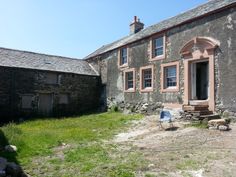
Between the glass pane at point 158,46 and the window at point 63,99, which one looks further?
the window at point 63,99

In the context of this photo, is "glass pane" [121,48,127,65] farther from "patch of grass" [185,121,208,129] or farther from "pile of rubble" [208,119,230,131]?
"pile of rubble" [208,119,230,131]

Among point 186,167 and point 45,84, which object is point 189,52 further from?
point 45,84

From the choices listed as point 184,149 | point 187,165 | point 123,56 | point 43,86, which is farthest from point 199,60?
point 43,86

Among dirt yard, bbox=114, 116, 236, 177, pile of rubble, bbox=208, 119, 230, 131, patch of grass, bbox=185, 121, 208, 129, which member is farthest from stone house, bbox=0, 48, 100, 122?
pile of rubble, bbox=208, 119, 230, 131

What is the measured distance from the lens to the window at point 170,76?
52.5 ft

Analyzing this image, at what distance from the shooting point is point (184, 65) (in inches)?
605

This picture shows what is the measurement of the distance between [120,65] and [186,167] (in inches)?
582

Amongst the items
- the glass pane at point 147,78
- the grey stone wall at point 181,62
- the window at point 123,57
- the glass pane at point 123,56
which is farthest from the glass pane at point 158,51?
the glass pane at point 123,56

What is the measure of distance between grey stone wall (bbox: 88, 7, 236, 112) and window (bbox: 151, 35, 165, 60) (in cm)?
39

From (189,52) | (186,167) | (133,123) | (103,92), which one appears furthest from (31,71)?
(186,167)

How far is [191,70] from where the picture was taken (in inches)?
596

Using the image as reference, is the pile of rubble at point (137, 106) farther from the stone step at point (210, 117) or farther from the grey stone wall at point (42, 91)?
the stone step at point (210, 117)

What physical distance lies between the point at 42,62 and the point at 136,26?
903 centimetres

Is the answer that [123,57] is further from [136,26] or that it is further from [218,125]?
[218,125]
